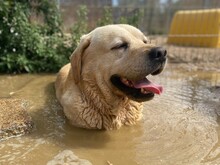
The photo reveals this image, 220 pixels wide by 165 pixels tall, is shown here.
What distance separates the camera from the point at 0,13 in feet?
22.2

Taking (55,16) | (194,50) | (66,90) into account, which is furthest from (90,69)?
(194,50)

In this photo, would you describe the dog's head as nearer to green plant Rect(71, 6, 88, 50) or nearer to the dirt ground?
green plant Rect(71, 6, 88, 50)

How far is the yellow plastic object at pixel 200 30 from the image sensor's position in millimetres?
10016

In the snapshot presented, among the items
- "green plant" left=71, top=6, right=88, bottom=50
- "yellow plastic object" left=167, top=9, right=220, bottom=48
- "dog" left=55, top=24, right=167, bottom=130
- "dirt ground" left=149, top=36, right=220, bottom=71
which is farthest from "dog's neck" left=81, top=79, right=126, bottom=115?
"yellow plastic object" left=167, top=9, right=220, bottom=48

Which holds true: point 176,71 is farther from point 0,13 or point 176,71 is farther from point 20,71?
point 0,13

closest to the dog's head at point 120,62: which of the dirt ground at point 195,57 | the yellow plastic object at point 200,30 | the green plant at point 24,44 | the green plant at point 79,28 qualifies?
the green plant at point 24,44

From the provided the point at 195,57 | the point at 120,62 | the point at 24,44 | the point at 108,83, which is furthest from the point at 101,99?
the point at 195,57

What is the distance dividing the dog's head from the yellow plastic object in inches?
235

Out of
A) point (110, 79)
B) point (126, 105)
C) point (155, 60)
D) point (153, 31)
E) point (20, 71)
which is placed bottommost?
point (153, 31)

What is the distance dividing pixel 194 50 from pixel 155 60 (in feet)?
20.1

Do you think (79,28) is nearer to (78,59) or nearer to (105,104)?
(78,59)

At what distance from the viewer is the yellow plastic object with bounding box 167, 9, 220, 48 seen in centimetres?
1002

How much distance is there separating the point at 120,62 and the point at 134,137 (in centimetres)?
81

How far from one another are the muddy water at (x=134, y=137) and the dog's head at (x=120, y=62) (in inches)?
19.1
